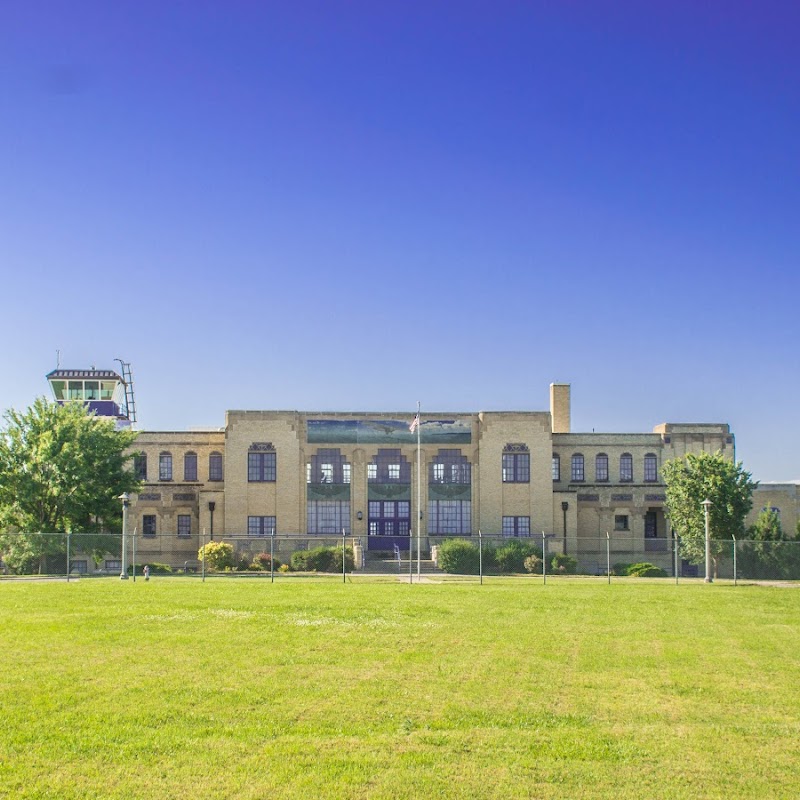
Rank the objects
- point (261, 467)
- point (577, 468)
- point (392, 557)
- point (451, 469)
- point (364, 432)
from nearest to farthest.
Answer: point (392, 557) < point (261, 467) < point (364, 432) < point (451, 469) < point (577, 468)

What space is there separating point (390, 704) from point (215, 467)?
53118 mm

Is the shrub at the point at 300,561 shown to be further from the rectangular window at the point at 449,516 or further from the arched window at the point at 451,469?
the arched window at the point at 451,469

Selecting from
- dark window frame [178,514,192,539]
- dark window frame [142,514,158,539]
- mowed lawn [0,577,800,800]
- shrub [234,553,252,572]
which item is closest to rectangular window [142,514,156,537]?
dark window frame [142,514,158,539]

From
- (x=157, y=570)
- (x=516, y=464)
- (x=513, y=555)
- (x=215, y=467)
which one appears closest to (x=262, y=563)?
(x=157, y=570)

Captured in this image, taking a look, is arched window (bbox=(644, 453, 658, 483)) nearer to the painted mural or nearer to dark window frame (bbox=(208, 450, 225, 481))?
the painted mural

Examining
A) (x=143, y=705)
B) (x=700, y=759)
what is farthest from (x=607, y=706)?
(x=143, y=705)

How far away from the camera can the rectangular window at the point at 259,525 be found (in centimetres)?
6381

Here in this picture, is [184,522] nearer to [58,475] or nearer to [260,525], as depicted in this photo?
[260,525]

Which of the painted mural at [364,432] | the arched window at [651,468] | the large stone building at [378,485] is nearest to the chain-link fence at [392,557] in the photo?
the large stone building at [378,485]

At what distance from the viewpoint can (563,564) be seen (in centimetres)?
5912

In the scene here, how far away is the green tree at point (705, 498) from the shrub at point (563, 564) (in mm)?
6561

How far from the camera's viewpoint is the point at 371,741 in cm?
1314

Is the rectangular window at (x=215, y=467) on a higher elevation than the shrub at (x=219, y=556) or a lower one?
higher

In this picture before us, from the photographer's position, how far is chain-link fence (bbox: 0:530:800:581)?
1946 inches
